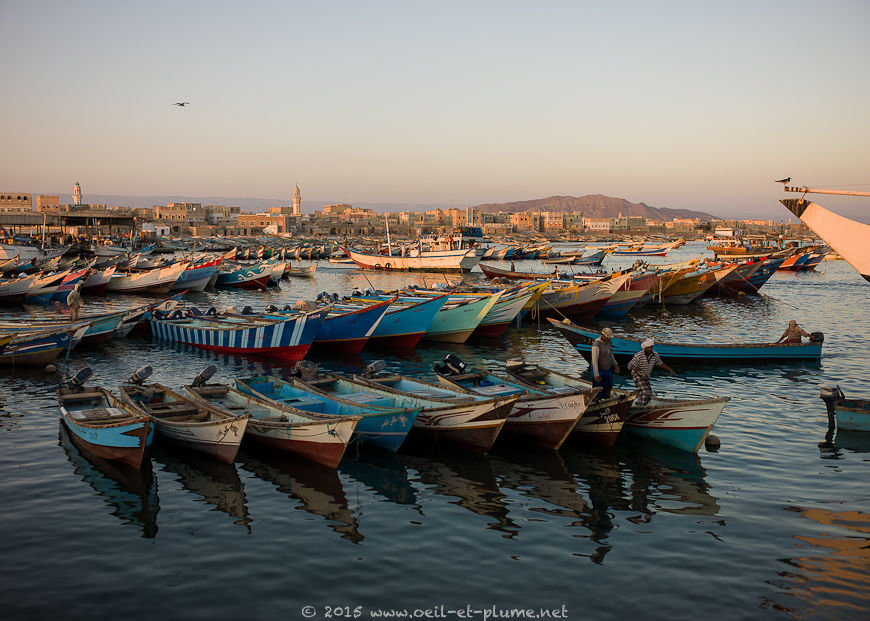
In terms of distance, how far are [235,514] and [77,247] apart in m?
72.4

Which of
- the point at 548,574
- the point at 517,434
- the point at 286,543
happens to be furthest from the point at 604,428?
the point at 286,543

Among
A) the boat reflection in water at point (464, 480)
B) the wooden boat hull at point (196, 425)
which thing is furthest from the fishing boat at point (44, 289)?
the boat reflection in water at point (464, 480)

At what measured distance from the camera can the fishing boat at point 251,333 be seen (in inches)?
918

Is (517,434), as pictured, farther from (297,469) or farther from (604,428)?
(297,469)

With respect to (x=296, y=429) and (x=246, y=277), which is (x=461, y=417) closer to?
(x=296, y=429)

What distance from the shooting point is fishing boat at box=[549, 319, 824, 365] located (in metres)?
22.0

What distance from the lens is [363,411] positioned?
13.8 m

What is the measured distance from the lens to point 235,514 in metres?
11.0

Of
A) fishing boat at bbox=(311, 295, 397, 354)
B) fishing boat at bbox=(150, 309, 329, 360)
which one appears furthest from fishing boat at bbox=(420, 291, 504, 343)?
fishing boat at bbox=(150, 309, 329, 360)

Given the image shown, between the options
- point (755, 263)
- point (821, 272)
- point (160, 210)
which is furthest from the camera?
point (160, 210)

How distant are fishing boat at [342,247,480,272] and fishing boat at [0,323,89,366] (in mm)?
48642

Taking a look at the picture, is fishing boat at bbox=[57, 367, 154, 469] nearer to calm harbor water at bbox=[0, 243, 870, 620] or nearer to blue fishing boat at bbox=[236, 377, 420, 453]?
calm harbor water at bbox=[0, 243, 870, 620]

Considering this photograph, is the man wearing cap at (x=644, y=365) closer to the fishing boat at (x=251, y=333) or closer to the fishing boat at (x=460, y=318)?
the fishing boat at (x=251, y=333)

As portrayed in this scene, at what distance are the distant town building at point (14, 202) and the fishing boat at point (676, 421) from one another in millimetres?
133206
